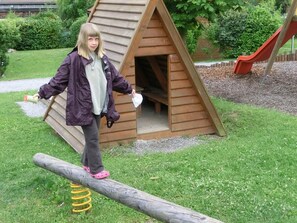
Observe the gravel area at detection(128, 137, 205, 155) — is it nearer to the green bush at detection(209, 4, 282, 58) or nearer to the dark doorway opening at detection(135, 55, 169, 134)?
the dark doorway opening at detection(135, 55, 169, 134)

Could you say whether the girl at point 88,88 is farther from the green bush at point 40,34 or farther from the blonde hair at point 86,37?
the green bush at point 40,34

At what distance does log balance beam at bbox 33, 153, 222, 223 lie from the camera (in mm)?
3740

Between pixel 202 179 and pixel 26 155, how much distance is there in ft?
9.40

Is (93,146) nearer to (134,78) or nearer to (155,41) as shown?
(134,78)

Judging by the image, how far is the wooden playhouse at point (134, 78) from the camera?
734 centimetres

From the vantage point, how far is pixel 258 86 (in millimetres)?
12289

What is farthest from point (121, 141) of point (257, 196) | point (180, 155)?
point (257, 196)

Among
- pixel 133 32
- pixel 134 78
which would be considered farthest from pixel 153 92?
pixel 133 32

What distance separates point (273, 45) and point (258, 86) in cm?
146

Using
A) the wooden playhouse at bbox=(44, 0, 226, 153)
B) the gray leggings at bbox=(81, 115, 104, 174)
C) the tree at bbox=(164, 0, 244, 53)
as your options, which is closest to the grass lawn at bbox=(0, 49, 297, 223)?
the wooden playhouse at bbox=(44, 0, 226, 153)

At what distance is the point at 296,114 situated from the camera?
366 inches

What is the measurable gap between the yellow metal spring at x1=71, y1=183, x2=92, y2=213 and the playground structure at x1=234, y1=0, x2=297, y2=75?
8.03m

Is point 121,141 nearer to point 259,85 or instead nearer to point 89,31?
point 89,31

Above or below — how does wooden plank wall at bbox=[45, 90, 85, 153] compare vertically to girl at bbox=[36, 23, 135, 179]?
below
